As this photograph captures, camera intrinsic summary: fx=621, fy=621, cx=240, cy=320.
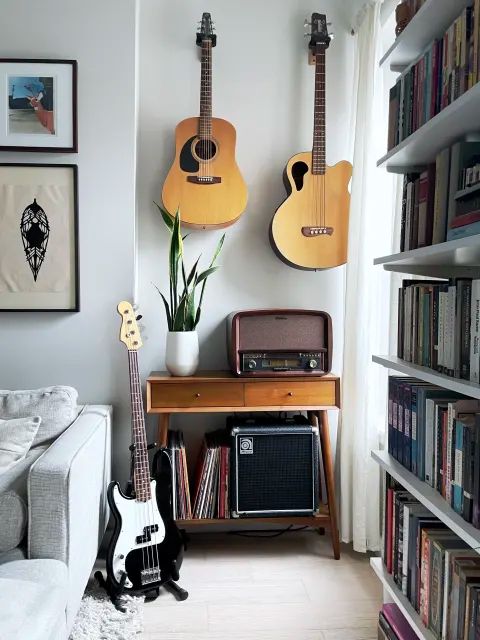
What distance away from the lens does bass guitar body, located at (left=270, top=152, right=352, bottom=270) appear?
9.02 feet

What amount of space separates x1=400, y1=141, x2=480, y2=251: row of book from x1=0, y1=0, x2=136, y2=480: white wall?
136 cm

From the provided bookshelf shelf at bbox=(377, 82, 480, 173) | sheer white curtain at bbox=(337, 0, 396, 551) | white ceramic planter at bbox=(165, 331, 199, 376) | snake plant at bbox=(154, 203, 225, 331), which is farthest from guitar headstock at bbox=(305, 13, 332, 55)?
white ceramic planter at bbox=(165, 331, 199, 376)

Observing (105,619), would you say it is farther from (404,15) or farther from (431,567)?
(404,15)

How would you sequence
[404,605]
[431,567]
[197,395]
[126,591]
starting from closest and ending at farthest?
[431,567], [404,605], [126,591], [197,395]

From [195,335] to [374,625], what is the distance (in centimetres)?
127

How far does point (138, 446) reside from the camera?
92.6 inches

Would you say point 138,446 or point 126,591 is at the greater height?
point 138,446

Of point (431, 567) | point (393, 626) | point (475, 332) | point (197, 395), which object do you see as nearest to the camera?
point (475, 332)

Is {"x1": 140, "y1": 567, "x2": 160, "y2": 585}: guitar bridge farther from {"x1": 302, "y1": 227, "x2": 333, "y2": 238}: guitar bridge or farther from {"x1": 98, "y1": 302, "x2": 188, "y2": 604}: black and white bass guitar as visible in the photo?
{"x1": 302, "y1": 227, "x2": 333, "y2": 238}: guitar bridge

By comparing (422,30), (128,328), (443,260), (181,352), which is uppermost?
(422,30)

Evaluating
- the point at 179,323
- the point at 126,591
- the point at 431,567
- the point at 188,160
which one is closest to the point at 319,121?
the point at 188,160

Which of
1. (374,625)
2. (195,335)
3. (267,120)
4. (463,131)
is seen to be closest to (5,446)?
(195,335)

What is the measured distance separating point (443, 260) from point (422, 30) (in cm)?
57

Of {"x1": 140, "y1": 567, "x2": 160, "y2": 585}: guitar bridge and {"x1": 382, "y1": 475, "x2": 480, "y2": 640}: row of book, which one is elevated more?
{"x1": 382, "y1": 475, "x2": 480, "y2": 640}: row of book
